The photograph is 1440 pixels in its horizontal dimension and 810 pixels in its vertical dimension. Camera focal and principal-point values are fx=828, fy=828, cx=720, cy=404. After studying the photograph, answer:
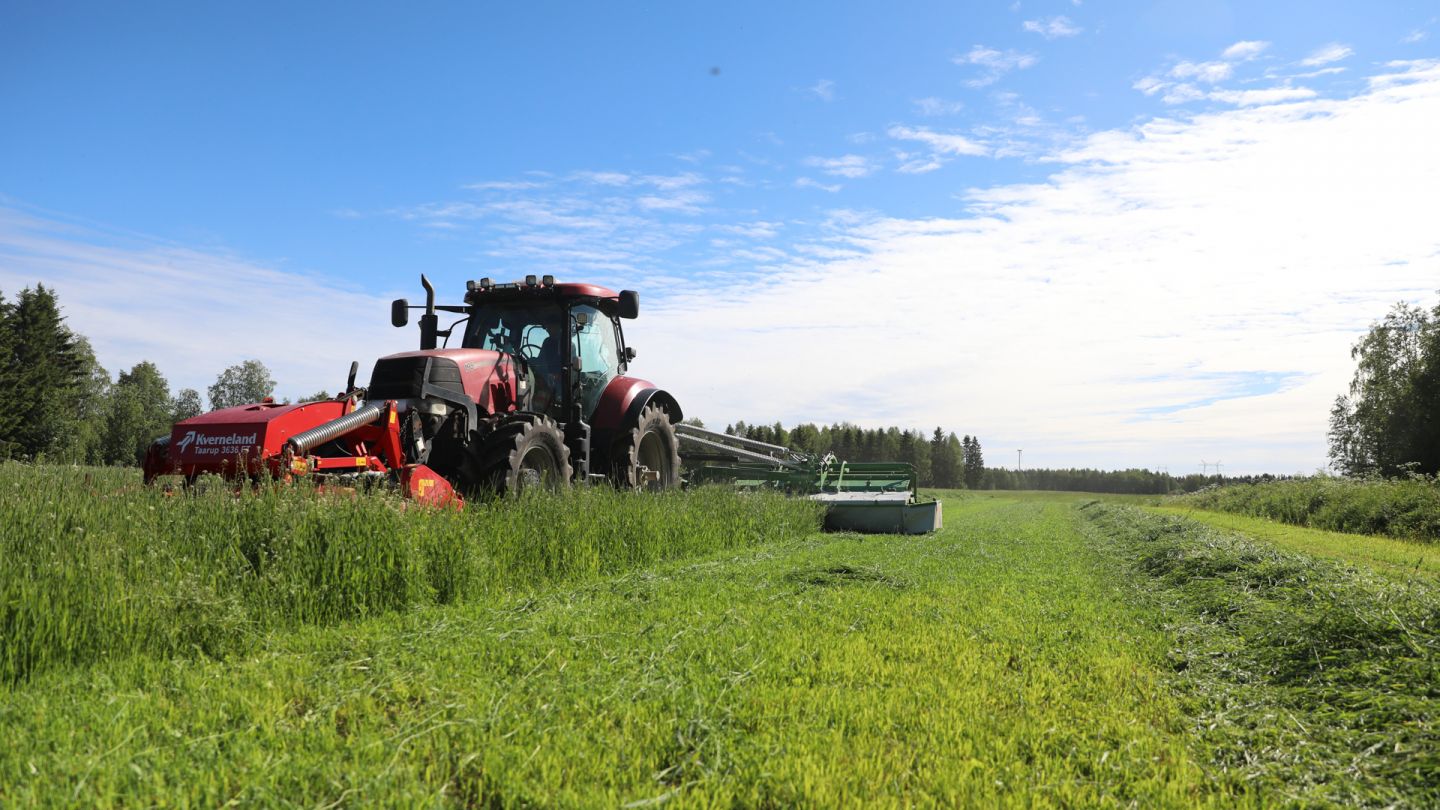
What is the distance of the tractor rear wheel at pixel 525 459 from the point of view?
753 cm

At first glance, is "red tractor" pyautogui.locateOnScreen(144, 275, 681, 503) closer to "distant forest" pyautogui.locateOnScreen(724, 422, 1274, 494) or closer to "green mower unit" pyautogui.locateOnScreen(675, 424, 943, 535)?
"green mower unit" pyautogui.locateOnScreen(675, 424, 943, 535)

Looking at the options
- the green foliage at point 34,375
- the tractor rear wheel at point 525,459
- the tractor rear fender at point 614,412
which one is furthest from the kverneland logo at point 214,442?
the green foliage at point 34,375

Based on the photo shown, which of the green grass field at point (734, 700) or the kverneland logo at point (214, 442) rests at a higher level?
the kverneland logo at point (214, 442)

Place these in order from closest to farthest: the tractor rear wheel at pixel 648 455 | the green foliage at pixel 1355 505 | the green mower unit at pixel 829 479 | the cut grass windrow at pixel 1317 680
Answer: the cut grass windrow at pixel 1317 680, the tractor rear wheel at pixel 648 455, the green mower unit at pixel 829 479, the green foliage at pixel 1355 505

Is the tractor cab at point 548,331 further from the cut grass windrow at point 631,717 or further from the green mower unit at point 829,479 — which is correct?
the cut grass windrow at point 631,717

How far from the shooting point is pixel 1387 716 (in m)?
3.24

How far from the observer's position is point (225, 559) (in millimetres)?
4770

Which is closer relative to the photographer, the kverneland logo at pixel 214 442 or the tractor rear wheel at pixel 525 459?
the kverneland logo at pixel 214 442

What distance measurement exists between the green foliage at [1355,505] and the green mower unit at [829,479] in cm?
878

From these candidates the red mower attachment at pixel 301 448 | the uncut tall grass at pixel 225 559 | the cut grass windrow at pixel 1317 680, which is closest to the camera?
the cut grass windrow at pixel 1317 680

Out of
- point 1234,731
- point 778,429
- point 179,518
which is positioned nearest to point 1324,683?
point 1234,731

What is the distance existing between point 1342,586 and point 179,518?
715cm

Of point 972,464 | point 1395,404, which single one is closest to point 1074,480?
point 972,464

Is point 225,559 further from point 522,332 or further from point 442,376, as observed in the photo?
point 522,332
